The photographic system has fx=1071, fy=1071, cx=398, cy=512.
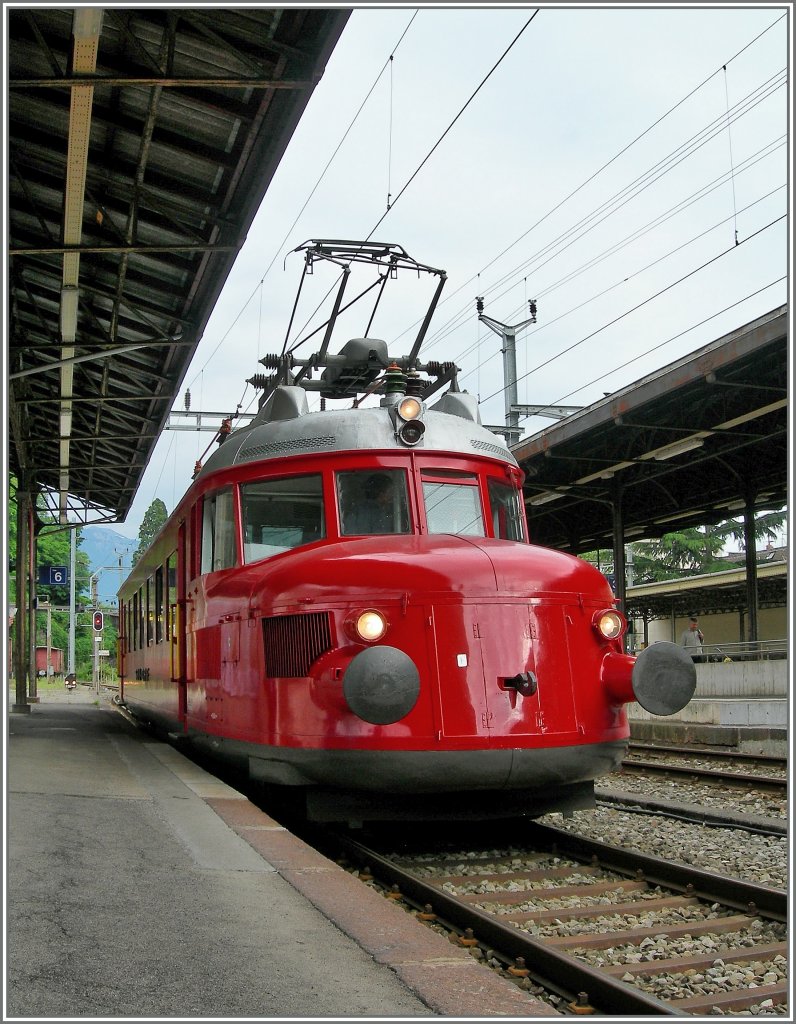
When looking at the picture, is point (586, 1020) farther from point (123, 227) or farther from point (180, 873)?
point (123, 227)

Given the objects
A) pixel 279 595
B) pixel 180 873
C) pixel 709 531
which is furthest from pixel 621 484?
pixel 709 531

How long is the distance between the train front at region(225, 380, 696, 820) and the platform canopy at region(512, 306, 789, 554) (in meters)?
7.94

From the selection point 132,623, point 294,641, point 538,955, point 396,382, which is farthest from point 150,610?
point 538,955

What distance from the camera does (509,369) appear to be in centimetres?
2859

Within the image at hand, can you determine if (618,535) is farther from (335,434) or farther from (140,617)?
(335,434)

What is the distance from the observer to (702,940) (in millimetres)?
5156

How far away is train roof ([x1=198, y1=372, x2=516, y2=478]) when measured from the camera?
25.6 ft

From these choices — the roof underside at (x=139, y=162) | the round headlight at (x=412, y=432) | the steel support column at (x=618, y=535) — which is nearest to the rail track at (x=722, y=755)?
the steel support column at (x=618, y=535)

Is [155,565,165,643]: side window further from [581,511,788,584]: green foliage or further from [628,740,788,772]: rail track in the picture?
[581,511,788,584]: green foliage

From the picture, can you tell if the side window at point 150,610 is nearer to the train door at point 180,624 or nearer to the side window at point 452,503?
the train door at point 180,624

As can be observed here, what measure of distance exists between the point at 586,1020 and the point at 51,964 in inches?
A: 71.4

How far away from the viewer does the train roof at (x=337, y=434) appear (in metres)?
7.81

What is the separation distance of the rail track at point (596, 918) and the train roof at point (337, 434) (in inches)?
110

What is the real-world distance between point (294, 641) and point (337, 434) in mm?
1726
